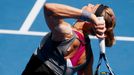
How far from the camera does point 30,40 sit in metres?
6.83

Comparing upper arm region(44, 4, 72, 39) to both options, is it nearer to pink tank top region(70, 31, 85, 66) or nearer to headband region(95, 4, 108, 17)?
pink tank top region(70, 31, 85, 66)

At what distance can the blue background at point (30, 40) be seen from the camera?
629 cm

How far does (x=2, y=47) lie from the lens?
6.66m

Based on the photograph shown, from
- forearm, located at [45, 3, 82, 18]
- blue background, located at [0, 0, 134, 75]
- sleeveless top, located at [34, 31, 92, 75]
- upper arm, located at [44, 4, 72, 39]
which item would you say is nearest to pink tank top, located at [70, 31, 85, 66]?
sleeveless top, located at [34, 31, 92, 75]

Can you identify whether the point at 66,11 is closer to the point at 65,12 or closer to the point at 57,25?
→ the point at 65,12

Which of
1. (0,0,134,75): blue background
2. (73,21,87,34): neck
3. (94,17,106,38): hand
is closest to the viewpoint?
(94,17,106,38): hand

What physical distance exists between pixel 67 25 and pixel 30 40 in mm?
3334

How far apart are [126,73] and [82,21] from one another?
8.71 ft

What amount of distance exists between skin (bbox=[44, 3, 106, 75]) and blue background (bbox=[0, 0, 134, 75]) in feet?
8.53

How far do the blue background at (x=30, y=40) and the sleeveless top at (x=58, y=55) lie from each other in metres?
2.40

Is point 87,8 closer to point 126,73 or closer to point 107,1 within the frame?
point 126,73

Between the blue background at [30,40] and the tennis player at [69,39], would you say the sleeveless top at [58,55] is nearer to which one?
the tennis player at [69,39]

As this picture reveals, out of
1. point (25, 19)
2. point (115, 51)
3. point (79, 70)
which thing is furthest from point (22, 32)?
point (79, 70)

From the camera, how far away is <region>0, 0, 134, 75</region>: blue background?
247 inches
